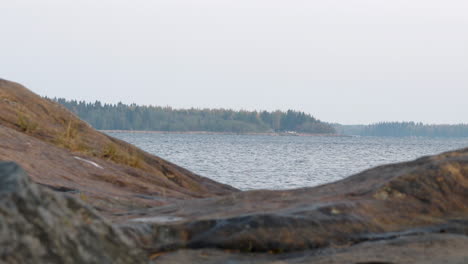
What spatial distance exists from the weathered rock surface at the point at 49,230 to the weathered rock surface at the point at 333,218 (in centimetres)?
87

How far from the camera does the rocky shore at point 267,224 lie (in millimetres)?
2012

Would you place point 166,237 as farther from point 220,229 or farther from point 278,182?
point 278,182

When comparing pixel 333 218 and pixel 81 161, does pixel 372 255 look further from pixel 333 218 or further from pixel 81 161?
pixel 81 161

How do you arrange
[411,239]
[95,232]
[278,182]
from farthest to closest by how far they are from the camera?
[278,182] < [411,239] < [95,232]

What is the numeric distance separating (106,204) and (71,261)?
126 inches

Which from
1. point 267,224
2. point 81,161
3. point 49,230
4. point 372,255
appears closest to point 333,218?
point 267,224

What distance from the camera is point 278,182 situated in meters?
29.3

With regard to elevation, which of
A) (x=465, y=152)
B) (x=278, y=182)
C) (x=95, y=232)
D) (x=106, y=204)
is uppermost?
(x=465, y=152)

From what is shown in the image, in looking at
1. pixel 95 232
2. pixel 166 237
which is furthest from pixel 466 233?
pixel 95 232

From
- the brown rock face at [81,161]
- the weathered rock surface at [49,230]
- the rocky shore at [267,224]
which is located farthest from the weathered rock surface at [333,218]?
the brown rock face at [81,161]

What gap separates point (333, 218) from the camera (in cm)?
332

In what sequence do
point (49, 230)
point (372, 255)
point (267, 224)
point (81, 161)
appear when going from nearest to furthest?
point (49, 230) → point (372, 255) → point (267, 224) → point (81, 161)

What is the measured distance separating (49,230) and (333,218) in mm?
1799

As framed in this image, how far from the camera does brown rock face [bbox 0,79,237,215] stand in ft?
19.9
